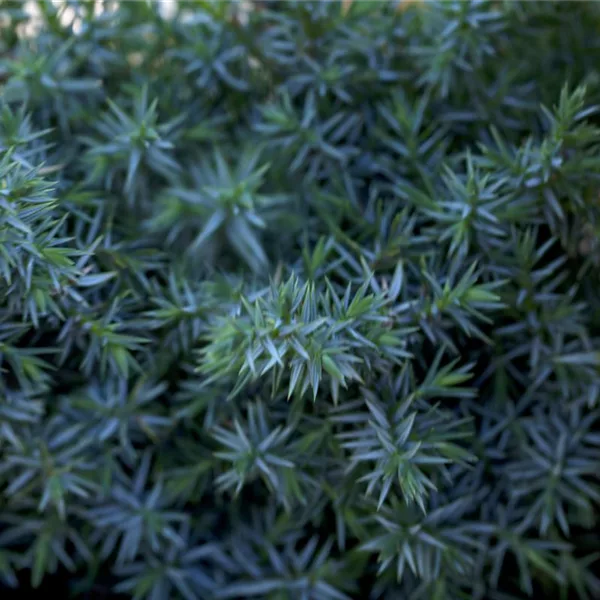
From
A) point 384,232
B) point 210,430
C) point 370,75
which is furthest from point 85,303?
point 370,75

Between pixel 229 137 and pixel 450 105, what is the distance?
10.1 inches

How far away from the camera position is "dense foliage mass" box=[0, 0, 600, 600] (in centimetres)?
71

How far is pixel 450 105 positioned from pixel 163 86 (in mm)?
324

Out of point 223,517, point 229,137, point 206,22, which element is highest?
point 206,22

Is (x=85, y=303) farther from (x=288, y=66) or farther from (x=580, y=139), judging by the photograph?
(x=580, y=139)

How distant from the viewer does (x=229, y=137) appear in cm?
92

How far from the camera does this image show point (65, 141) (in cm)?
86

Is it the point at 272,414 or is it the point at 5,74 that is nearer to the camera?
the point at 272,414

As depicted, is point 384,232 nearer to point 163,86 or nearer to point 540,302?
point 540,302

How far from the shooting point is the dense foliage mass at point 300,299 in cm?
71

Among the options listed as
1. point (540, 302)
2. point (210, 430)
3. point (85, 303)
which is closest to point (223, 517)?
point (210, 430)

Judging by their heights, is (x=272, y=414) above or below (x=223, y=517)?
above

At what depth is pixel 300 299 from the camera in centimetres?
64

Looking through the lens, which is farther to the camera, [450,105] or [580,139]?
[450,105]
